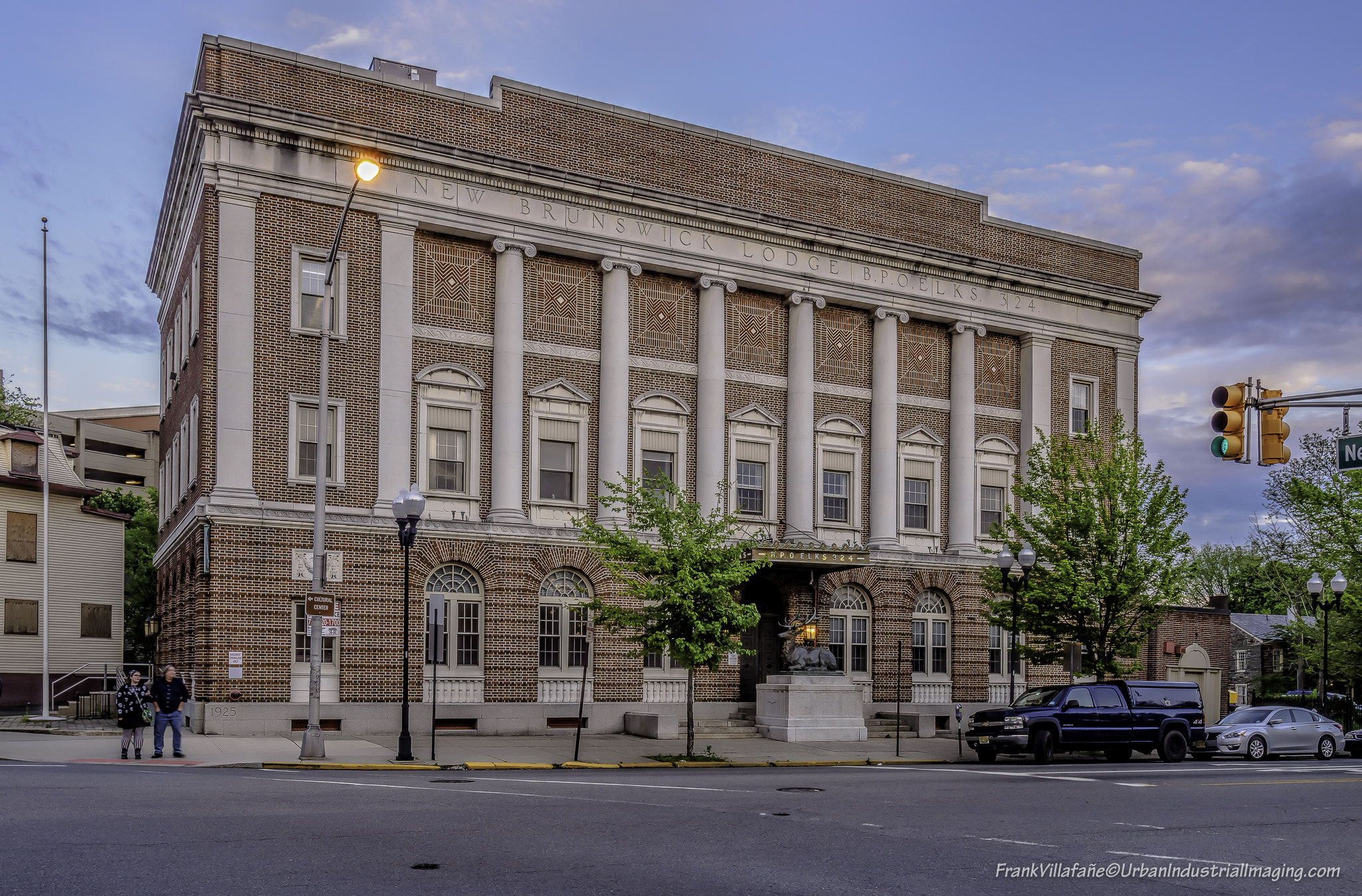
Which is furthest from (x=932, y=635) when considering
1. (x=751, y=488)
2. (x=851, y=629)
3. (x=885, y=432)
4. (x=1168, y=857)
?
(x=1168, y=857)

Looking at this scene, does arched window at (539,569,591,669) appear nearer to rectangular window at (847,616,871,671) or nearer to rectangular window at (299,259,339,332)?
rectangular window at (299,259,339,332)

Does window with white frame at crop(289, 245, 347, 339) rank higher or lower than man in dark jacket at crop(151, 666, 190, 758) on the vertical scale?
higher

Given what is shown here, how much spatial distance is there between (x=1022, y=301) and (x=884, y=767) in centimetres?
2079

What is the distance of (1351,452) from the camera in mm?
18797

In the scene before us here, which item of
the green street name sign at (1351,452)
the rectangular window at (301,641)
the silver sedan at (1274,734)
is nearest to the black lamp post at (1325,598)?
the silver sedan at (1274,734)

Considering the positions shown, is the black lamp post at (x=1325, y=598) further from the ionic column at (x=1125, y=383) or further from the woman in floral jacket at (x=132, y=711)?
the woman in floral jacket at (x=132, y=711)

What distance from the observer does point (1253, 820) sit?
15648 millimetres

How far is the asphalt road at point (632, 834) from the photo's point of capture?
10.3 metres

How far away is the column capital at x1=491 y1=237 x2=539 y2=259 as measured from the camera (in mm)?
33438

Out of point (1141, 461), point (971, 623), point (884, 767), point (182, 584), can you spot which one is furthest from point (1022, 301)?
point (182, 584)

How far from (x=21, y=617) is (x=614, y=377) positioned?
23588 millimetres

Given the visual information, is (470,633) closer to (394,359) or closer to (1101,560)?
(394,359)

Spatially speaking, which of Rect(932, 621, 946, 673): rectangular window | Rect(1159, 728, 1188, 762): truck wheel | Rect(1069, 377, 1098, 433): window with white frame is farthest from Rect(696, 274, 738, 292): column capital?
Rect(1159, 728, 1188, 762): truck wheel

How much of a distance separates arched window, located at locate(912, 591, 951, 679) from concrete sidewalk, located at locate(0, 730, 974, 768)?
5874mm
